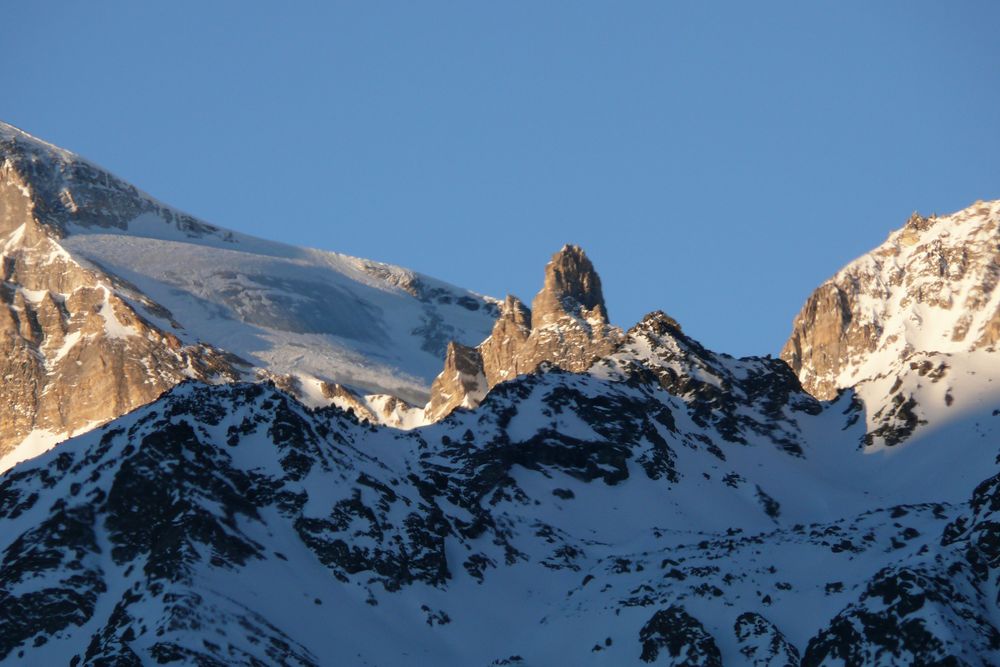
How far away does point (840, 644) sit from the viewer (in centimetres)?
15838

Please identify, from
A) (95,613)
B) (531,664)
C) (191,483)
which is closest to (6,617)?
(95,613)

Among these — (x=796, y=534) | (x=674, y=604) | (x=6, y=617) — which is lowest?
(x=6, y=617)

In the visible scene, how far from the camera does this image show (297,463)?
19900 cm

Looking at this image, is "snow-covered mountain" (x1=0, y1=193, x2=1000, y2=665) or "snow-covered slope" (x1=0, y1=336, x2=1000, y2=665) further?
"snow-covered slope" (x1=0, y1=336, x2=1000, y2=665)

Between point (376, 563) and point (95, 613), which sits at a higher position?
point (376, 563)

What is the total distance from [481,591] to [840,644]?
44.2 metres

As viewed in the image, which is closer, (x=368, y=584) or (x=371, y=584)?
(x=368, y=584)

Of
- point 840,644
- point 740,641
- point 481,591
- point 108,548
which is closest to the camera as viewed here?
point 840,644

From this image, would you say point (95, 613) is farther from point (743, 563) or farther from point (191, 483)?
point (743, 563)

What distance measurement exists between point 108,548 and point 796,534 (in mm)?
53771

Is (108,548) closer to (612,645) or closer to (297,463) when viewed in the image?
(297,463)

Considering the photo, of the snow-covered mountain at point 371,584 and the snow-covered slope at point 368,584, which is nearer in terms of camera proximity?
the snow-covered mountain at point 371,584

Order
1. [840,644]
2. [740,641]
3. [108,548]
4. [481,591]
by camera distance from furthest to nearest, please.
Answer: [481,591] → [108,548] → [740,641] → [840,644]

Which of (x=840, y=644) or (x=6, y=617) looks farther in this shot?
(x=6, y=617)
